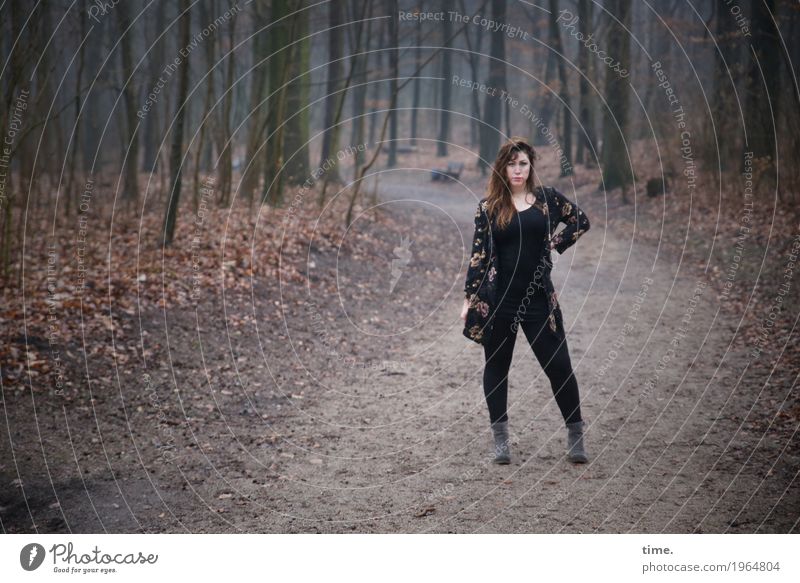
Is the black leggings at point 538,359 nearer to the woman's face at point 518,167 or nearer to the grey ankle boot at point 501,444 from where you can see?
the grey ankle boot at point 501,444

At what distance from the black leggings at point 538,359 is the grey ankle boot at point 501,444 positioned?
0.16 ft

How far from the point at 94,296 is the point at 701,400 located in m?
6.46

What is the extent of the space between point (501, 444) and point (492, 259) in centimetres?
131

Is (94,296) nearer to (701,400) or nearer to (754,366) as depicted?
(701,400)

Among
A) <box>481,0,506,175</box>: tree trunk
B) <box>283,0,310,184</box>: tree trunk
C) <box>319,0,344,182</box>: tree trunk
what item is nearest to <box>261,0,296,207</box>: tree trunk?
<box>283,0,310,184</box>: tree trunk

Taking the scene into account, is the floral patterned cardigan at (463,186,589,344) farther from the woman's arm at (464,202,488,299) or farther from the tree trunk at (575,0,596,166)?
the tree trunk at (575,0,596,166)

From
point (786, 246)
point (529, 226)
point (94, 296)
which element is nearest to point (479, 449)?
point (529, 226)

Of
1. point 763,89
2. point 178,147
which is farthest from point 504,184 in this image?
point 763,89

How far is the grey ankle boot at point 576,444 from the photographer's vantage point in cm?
464

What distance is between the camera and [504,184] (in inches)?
179

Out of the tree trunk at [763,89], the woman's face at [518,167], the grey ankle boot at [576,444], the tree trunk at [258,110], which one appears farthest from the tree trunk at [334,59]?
the grey ankle boot at [576,444]

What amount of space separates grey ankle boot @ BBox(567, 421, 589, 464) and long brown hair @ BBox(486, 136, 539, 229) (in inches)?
59.7

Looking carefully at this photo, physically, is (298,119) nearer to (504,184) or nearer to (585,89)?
(504,184)
